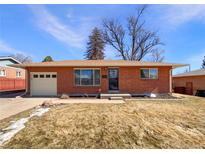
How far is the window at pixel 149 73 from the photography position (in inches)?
687

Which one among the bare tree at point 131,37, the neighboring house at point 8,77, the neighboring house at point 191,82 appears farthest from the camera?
the bare tree at point 131,37

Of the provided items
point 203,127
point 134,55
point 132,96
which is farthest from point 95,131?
point 134,55

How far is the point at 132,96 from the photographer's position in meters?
17.0

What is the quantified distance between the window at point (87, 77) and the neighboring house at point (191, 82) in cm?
1212

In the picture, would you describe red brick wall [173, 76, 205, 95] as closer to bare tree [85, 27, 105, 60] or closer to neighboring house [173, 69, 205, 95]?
neighboring house [173, 69, 205, 95]

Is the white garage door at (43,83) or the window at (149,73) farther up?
the window at (149,73)

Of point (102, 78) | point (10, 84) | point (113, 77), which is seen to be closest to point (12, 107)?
point (102, 78)

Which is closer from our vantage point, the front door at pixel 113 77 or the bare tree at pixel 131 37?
the front door at pixel 113 77

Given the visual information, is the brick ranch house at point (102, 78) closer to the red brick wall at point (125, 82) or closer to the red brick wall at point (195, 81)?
the red brick wall at point (125, 82)

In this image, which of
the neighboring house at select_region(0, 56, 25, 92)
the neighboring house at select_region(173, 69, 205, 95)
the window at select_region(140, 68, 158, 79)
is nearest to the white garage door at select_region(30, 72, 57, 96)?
the window at select_region(140, 68, 158, 79)

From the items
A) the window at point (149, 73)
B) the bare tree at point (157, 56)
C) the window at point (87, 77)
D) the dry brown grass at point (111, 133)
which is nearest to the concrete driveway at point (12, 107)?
the dry brown grass at point (111, 133)

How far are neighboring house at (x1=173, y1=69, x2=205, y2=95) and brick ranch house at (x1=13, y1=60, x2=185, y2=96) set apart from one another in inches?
272

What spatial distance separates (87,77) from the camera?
17438 mm

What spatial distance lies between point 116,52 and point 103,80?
21142 millimetres
